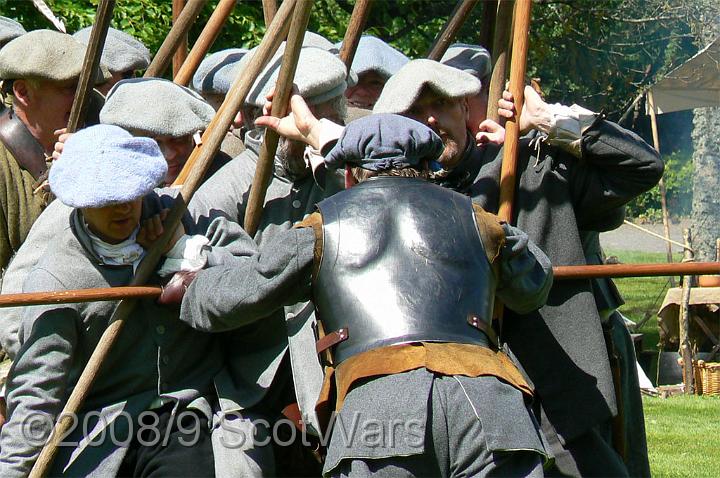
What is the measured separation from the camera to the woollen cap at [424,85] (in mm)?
4031

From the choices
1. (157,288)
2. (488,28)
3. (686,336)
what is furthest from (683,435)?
(157,288)

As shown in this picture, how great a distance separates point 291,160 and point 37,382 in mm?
1115

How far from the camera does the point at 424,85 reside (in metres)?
4.04

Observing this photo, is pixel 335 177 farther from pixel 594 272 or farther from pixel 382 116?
pixel 594 272

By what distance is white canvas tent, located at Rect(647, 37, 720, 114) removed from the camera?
12.4 metres

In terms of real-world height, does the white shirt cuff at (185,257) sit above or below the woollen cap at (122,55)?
below

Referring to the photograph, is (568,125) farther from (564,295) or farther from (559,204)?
(564,295)

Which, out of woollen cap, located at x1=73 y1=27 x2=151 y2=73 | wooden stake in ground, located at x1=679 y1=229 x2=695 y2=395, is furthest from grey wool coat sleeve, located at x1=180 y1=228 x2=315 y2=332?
wooden stake in ground, located at x1=679 y1=229 x2=695 y2=395

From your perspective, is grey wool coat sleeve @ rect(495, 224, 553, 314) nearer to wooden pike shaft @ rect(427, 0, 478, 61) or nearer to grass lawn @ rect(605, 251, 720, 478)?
wooden pike shaft @ rect(427, 0, 478, 61)

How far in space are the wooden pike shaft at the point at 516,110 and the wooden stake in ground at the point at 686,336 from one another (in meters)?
6.27

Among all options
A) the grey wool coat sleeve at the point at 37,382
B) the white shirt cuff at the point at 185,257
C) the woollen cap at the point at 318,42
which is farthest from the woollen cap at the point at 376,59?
the grey wool coat sleeve at the point at 37,382

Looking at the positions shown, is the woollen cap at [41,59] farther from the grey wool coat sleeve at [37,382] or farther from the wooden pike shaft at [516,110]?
the wooden pike shaft at [516,110]

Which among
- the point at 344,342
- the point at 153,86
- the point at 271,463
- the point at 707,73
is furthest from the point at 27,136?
the point at 707,73

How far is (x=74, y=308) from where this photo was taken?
3.78m
